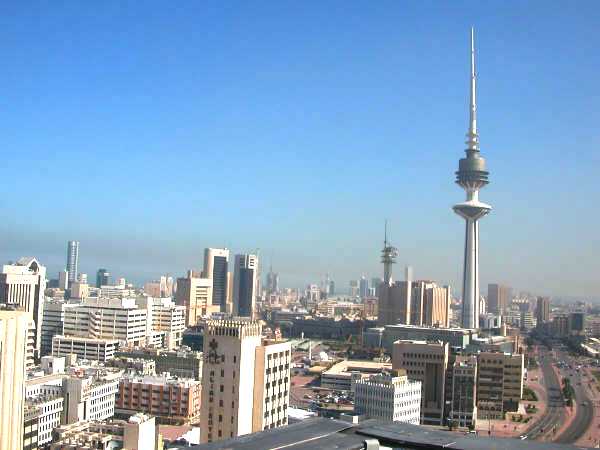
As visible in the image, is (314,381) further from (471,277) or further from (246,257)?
(246,257)

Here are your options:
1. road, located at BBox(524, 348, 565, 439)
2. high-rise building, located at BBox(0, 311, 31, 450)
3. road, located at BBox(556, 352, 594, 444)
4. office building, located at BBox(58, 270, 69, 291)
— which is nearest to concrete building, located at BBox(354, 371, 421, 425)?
road, located at BBox(524, 348, 565, 439)

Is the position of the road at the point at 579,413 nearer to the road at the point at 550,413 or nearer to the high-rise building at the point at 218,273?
the road at the point at 550,413

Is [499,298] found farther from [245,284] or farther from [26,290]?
[26,290]

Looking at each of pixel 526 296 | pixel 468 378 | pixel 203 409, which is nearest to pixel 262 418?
pixel 203 409

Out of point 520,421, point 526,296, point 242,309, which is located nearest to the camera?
point 520,421

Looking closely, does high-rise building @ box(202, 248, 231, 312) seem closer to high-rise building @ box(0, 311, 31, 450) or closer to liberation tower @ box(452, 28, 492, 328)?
liberation tower @ box(452, 28, 492, 328)
